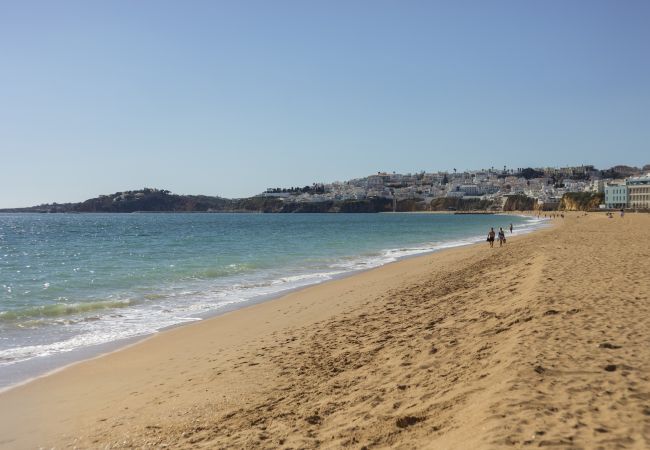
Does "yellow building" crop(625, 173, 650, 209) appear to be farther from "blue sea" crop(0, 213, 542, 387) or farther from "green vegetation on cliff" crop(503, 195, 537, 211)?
"blue sea" crop(0, 213, 542, 387)

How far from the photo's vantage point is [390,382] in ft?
20.7

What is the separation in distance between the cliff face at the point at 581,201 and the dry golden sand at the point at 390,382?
151m

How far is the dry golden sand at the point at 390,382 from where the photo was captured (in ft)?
15.3

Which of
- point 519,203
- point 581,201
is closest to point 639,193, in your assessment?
point 581,201

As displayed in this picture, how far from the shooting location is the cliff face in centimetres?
14638

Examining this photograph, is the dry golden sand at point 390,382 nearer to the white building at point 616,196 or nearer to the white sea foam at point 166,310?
the white sea foam at point 166,310

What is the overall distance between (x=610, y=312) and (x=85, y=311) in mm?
12839

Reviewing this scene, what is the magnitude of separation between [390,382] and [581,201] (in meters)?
164

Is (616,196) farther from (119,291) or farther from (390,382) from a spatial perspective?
(390,382)

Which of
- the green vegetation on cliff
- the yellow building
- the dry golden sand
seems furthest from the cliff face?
the dry golden sand

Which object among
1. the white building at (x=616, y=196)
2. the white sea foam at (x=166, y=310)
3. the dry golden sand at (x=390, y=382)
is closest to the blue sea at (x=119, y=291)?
the white sea foam at (x=166, y=310)

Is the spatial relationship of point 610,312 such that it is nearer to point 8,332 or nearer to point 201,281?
point 8,332

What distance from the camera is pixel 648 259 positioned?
49.7ft

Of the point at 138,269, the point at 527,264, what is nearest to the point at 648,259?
the point at 527,264
